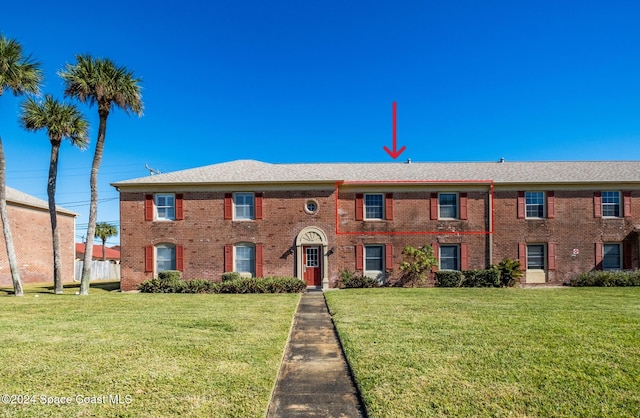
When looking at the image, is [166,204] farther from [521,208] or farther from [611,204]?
[611,204]

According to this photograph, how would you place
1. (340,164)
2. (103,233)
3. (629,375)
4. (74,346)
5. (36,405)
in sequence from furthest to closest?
(103,233) → (340,164) → (74,346) → (629,375) → (36,405)

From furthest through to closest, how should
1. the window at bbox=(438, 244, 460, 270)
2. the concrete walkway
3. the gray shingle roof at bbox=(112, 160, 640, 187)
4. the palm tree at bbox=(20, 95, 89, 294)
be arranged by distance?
1. the window at bbox=(438, 244, 460, 270)
2. the gray shingle roof at bbox=(112, 160, 640, 187)
3. the palm tree at bbox=(20, 95, 89, 294)
4. the concrete walkway

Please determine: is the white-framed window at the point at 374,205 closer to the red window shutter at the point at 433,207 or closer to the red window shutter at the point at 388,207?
the red window shutter at the point at 388,207

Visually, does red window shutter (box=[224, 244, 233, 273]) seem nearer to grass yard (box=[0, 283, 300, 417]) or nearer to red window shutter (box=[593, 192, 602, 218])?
grass yard (box=[0, 283, 300, 417])

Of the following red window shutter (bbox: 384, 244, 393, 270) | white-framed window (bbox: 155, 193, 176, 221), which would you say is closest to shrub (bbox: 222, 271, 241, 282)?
white-framed window (bbox: 155, 193, 176, 221)

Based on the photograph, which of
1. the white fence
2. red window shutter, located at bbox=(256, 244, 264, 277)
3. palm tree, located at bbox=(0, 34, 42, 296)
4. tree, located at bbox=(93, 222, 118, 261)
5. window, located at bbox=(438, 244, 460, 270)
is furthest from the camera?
tree, located at bbox=(93, 222, 118, 261)

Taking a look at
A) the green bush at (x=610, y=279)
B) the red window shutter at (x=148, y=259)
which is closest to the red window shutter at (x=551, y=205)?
the green bush at (x=610, y=279)

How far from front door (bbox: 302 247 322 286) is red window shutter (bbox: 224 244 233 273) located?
11.7ft

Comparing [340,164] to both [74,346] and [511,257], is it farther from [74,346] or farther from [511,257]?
[74,346]

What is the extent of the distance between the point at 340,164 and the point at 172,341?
57.3ft

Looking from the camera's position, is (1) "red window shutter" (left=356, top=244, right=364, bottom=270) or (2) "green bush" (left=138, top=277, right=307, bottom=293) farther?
(1) "red window shutter" (left=356, top=244, right=364, bottom=270)

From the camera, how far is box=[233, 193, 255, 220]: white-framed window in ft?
64.5

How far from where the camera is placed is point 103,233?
54.5 m

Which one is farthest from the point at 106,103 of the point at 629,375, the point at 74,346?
the point at 629,375
